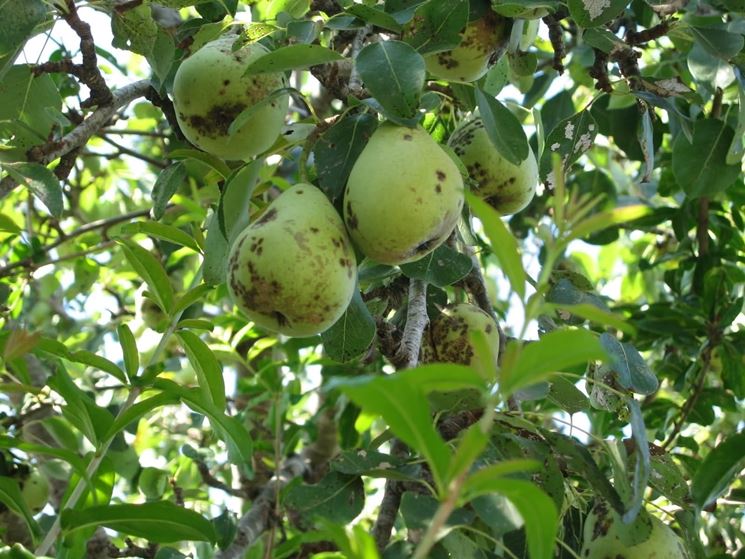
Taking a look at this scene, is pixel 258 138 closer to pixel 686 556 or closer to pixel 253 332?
pixel 686 556

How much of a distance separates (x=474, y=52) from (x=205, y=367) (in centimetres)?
70

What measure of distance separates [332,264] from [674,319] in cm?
168

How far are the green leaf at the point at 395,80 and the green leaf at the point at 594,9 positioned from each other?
0.40m

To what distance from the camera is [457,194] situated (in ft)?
4.59

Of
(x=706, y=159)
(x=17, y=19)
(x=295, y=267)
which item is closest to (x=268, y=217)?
(x=295, y=267)

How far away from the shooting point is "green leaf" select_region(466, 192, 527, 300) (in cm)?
91

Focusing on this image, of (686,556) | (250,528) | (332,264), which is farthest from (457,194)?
(250,528)

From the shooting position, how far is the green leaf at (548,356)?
837mm

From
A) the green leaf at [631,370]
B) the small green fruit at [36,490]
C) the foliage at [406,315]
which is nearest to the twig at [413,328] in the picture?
the foliage at [406,315]

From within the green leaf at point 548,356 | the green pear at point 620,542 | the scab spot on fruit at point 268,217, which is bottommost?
the green pear at point 620,542

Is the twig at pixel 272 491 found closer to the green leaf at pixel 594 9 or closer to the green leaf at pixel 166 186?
the green leaf at pixel 166 186

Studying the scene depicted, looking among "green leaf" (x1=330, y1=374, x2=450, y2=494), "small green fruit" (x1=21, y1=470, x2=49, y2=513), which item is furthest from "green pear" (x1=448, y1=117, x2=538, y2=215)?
"small green fruit" (x1=21, y1=470, x2=49, y2=513)

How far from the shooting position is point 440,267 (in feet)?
5.74

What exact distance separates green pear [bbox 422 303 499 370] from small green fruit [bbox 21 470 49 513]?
3.75ft
